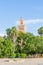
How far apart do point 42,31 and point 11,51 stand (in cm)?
2114

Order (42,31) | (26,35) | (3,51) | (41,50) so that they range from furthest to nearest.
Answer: (42,31)
(26,35)
(41,50)
(3,51)

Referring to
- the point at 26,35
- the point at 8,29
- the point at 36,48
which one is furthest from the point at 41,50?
the point at 8,29

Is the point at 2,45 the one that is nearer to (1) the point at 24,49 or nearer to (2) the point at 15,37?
(1) the point at 24,49

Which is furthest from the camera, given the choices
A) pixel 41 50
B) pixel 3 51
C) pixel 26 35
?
pixel 26 35

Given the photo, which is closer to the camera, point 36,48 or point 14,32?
point 36,48

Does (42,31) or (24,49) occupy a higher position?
(42,31)

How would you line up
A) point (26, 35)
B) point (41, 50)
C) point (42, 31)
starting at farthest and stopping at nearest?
point (42, 31), point (26, 35), point (41, 50)

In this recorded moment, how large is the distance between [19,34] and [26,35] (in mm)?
3556

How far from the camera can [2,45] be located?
53.3 m

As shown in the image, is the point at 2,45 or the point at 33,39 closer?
the point at 2,45

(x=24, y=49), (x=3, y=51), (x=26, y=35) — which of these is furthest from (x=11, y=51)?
(x=26, y=35)

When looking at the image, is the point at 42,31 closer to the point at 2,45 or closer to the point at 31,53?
the point at 31,53

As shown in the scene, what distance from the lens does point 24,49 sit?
58938 millimetres

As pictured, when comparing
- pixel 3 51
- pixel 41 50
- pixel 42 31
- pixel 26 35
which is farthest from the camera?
pixel 42 31
